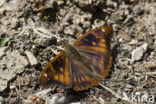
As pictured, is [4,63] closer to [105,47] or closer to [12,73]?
[12,73]

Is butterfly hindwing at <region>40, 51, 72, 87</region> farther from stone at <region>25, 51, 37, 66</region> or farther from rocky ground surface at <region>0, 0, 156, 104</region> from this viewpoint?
stone at <region>25, 51, 37, 66</region>

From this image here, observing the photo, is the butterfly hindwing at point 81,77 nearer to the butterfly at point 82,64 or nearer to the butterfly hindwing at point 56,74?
the butterfly at point 82,64

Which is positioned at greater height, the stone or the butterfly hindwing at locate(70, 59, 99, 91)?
the stone

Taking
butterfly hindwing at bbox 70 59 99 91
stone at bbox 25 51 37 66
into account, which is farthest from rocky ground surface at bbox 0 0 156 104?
butterfly hindwing at bbox 70 59 99 91

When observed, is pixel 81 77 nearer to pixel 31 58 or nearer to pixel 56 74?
pixel 56 74

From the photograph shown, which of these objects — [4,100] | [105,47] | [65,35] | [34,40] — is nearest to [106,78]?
[105,47]

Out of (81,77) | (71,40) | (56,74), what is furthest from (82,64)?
(71,40)

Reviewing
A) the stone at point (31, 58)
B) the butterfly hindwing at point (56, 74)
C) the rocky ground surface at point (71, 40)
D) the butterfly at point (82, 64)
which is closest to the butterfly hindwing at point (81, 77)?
the butterfly at point (82, 64)
